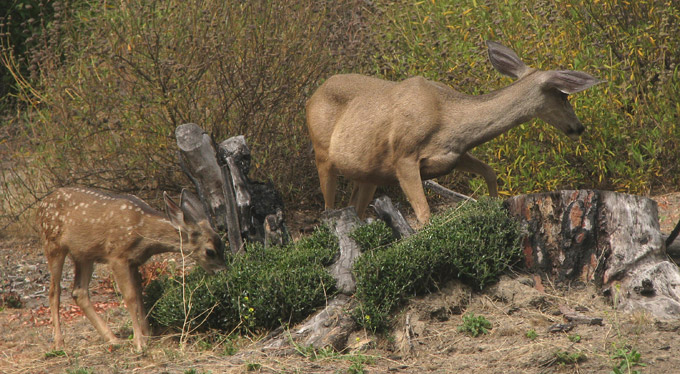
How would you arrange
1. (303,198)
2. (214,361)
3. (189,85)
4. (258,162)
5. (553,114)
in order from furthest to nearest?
(303,198), (258,162), (189,85), (553,114), (214,361)

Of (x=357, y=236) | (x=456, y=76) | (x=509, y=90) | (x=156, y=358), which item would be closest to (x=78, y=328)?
(x=156, y=358)

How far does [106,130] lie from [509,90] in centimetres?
451

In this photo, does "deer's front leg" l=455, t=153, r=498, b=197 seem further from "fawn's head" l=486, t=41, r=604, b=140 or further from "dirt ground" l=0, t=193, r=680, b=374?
"dirt ground" l=0, t=193, r=680, b=374

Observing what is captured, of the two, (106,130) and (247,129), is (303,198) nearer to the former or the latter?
(247,129)

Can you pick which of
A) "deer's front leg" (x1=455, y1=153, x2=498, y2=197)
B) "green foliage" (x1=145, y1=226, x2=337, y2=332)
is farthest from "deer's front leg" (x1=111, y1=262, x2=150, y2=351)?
"deer's front leg" (x1=455, y1=153, x2=498, y2=197)

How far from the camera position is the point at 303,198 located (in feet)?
34.1

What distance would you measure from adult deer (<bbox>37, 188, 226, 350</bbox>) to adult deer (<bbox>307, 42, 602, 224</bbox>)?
1749 millimetres

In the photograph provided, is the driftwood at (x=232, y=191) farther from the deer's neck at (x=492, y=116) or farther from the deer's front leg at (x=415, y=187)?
the deer's neck at (x=492, y=116)

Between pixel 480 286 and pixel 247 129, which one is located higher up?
pixel 247 129

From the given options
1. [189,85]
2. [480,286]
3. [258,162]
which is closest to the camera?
[480,286]

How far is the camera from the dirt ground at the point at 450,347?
5.57 meters

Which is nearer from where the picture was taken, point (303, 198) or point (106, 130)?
point (106, 130)

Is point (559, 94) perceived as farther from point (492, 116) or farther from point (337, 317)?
point (337, 317)

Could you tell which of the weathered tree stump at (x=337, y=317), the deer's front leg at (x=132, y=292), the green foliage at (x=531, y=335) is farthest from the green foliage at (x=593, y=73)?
the deer's front leg at (x=132, y=292)
